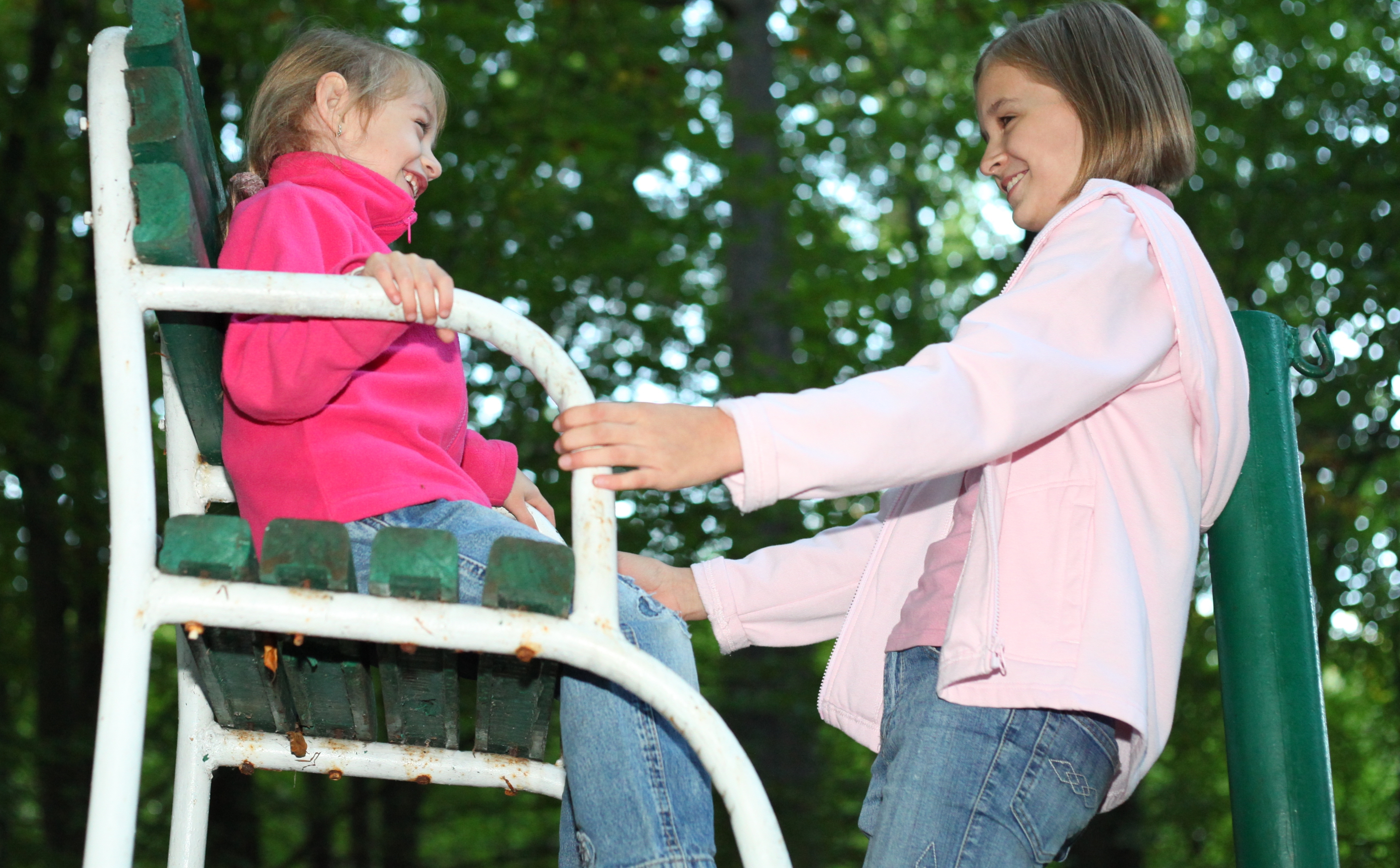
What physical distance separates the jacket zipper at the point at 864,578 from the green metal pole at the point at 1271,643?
41cm

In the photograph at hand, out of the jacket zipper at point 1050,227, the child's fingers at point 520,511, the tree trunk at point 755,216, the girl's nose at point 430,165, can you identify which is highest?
the tree trunk at point 755,216

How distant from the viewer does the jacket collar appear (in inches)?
64.8

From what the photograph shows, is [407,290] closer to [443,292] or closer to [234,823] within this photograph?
[443,292]

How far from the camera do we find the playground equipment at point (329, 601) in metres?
1.18

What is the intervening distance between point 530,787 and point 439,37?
4.15m

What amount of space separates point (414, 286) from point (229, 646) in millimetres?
472

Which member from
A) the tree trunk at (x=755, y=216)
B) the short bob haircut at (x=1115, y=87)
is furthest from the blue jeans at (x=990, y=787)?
the tree trunk at (x=755, y=216)

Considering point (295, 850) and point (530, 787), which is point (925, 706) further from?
point (295, 850)

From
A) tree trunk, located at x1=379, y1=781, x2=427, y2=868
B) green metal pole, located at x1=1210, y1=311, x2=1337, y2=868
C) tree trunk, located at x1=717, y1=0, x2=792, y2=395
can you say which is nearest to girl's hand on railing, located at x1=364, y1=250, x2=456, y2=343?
green metal pole, located at x1=1210, y1=311, x2=1337, y2=868

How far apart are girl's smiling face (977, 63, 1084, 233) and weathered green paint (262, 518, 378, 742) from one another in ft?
3.27

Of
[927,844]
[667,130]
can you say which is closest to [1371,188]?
[667,130]

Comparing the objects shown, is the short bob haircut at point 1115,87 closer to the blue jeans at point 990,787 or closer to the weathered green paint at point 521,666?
the blue jeans at point 990,787

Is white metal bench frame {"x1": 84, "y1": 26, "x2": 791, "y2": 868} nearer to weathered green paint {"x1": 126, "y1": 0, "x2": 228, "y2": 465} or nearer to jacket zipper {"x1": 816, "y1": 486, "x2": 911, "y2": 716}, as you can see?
weathered green paint {"x1": 126, "y1": 0, "x2": 228, "y2": 465}

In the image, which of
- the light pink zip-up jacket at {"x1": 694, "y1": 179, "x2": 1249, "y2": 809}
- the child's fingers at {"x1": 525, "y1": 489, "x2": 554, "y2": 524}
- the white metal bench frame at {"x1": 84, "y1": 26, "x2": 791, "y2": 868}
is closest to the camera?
the white metal bench frame at {"x1": 84, "y1": 26, "x2": 791, "y2": 868}
